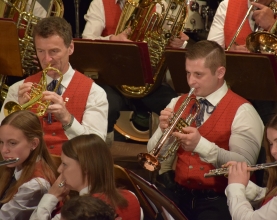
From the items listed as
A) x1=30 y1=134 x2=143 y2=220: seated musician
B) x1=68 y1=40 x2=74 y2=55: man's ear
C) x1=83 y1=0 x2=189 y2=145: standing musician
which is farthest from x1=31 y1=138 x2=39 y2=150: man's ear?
x1=83 y1=0 x2=189 y2=145: standing musician

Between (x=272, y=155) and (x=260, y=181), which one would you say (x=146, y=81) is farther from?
(x=272, y=155)

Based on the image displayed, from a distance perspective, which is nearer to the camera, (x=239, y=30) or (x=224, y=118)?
(x=224, y=118)

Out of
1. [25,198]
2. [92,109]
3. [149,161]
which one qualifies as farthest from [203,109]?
[25,198]

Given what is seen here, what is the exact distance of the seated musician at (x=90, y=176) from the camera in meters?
3.05

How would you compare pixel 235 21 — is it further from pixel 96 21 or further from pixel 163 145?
pixel 163 145

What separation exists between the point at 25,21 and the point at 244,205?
2.51m

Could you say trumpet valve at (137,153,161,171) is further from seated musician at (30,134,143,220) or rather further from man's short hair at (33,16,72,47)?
man's short hair at (33,16,72,47)

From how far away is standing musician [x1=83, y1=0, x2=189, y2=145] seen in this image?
485cm

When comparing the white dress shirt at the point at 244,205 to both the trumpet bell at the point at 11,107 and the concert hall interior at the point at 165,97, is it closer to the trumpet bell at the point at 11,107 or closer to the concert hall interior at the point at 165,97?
the concert hall interior at the point at 165,97

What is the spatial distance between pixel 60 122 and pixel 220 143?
0.92m

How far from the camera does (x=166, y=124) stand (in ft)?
11.5

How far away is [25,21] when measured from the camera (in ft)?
16.0

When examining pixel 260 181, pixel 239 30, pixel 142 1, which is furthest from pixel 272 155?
pixel 142 1

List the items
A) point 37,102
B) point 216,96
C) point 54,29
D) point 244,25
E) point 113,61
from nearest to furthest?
point 37,102
point 216,96
point 54,29
point 113,61
point 244,25
